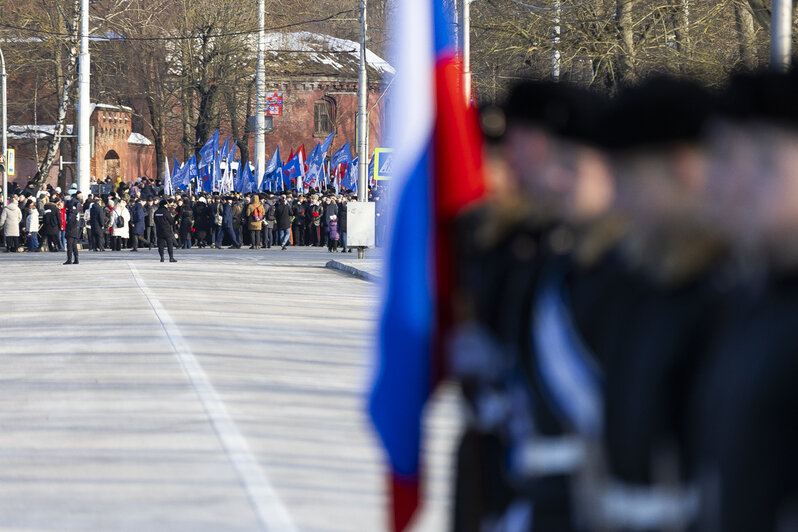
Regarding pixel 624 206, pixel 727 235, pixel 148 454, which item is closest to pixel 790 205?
pixel 727 235

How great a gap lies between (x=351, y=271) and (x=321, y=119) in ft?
201

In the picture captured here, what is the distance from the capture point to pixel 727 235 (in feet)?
8.30

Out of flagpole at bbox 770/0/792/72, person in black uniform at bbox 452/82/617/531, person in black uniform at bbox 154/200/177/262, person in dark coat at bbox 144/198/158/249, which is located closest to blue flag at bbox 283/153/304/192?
person in dark coat at bbox 144/198/158/249

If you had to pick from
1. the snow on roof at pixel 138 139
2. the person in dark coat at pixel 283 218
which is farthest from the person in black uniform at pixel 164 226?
the snow on roof at pixel 138 139

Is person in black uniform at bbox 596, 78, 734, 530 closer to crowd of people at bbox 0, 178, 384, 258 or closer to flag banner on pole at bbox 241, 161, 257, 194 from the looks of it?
crowd of people at bbox 0, 178, 384, 258

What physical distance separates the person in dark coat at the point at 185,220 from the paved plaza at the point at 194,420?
2253cm

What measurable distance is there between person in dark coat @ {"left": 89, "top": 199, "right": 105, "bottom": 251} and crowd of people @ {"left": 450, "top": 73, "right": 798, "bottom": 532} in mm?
38807

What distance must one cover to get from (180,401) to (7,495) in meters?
3.47

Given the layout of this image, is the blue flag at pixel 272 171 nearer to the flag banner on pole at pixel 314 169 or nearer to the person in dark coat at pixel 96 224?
the flag banner on pole at pixel 314 169

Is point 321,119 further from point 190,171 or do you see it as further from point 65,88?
point 65,88

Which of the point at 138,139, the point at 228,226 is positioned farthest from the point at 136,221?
the point at 138,139

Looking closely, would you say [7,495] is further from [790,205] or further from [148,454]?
[790,205]

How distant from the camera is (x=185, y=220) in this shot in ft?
147

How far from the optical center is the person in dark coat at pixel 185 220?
1753 inches
